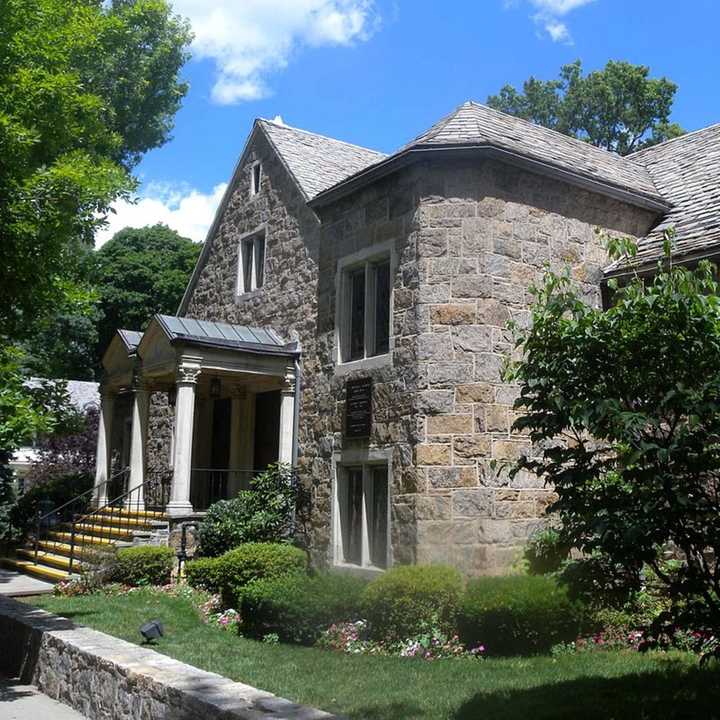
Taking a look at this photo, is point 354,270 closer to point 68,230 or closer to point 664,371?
point 68,230

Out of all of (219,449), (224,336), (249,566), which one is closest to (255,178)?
(224,336)

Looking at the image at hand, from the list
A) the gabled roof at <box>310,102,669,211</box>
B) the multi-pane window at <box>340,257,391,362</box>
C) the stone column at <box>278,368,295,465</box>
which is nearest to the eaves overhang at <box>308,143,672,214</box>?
the gabled roof at <box>310,102,669,211</box>

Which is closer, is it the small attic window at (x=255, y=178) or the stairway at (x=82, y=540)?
the stairway at (x=82, y=540)

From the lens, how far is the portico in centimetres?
1481

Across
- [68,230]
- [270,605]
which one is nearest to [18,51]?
[68,230]

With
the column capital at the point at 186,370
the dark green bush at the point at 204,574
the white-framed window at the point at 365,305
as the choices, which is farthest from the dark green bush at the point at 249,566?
the column capital at the point at 186,370

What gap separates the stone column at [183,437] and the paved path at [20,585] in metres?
2.50

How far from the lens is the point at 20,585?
14258 mm

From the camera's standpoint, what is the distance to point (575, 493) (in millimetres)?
5141

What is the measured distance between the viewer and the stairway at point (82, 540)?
14.5 m

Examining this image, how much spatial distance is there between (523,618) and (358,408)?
13.9 ft

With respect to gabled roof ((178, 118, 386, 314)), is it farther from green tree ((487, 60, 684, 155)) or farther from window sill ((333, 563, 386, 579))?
green tree ((487, 60, 684, 155))

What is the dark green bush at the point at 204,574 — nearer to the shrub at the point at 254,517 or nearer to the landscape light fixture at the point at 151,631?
the shrub at the point at 254,517

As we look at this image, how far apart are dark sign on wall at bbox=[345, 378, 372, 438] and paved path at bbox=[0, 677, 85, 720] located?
17.1ft
